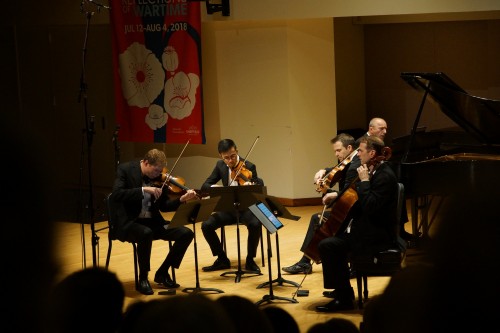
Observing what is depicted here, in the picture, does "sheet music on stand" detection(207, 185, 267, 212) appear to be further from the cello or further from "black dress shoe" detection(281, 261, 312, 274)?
"black dress shoe" detection(281, 261, 312, 274)

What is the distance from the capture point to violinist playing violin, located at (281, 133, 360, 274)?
6.24 meters

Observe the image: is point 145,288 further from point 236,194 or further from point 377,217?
point 377,217

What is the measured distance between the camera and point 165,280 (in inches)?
262

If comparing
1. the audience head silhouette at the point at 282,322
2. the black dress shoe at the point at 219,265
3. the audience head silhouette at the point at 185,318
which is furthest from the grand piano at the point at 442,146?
the audience head silhouette at the point at 185,318

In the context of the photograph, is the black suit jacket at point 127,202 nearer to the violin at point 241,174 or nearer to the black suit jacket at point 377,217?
the violin at point 241,174

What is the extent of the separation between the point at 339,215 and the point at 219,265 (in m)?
1.89

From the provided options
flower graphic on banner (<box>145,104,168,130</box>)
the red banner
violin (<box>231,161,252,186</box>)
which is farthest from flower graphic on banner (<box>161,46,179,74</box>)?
violin (<box>231,161,252,186</box>)

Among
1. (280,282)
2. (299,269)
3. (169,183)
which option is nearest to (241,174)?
(169,183)

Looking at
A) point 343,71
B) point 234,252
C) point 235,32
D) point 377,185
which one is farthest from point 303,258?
point 343,71

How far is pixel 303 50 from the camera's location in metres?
9.89

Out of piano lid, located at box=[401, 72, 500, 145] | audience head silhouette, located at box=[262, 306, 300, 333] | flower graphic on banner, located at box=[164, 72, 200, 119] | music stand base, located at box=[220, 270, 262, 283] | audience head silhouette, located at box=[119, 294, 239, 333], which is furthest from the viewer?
flower graphic on banner, located at box=[164, 72, 200, 119]

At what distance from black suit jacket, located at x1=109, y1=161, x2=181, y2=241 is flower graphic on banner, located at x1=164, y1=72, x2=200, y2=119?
3.52 metres

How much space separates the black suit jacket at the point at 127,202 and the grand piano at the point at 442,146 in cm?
213

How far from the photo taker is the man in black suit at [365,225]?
5.50m
